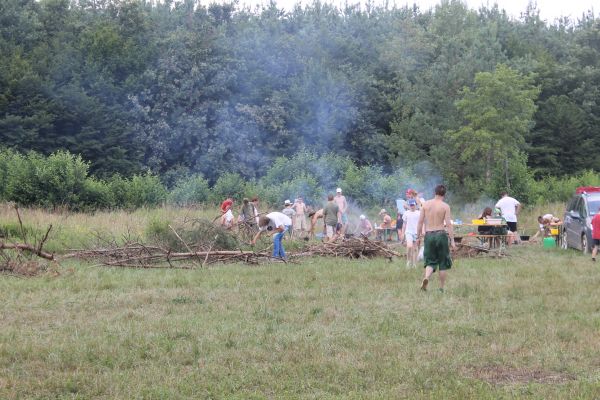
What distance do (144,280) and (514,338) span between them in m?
7.58

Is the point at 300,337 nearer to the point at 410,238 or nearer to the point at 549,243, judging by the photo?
the point at 410,238

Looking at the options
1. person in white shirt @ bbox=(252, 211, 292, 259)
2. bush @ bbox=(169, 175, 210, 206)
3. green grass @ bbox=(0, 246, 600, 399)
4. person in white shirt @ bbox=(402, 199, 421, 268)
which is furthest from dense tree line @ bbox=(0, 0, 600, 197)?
green grass @ bbox=(0, 246, 600, 399)

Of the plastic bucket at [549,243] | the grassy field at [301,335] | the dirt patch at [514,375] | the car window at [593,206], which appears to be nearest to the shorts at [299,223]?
the plastic bucket at [549,243]

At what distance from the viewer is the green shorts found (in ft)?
43.2

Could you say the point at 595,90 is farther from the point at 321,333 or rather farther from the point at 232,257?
the point at 321,333

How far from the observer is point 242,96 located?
49531mm

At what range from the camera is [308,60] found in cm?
5178

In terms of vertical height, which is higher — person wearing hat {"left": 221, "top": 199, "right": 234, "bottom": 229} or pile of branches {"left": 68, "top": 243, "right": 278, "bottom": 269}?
person wearing hat {"left": 221, "top": 199, "right": 234, "bottom": 229}

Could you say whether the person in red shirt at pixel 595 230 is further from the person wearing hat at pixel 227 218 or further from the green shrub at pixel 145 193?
the green shrub at pixel 145 193

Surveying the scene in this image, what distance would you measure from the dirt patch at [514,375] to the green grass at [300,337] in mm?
20

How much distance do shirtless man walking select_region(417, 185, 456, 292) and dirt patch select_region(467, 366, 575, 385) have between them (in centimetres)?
531

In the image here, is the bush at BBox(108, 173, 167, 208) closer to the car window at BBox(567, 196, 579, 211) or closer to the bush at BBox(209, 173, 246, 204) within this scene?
the bush at BBox(209, 173, 246, 204)

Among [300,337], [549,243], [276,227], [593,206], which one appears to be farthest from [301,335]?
[549,243]

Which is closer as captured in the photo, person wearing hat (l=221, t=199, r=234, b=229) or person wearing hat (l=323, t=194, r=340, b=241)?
person wearing hat (l=221, t=199, r=234, b=229)
